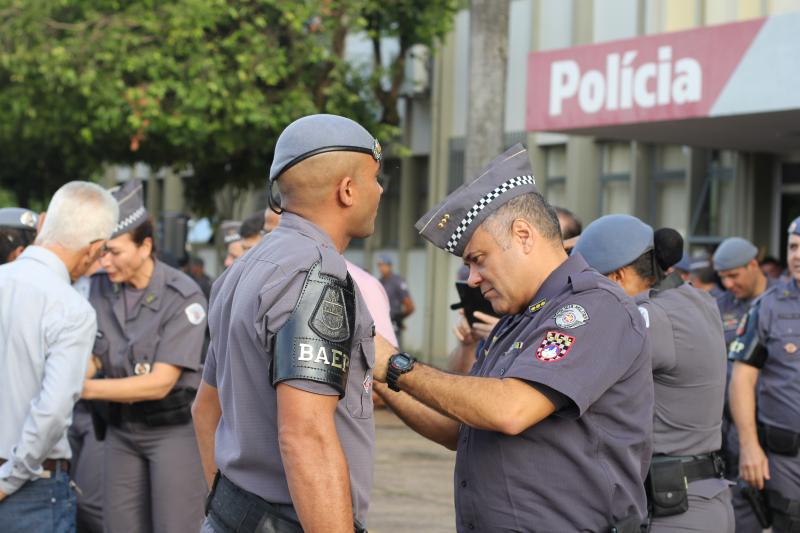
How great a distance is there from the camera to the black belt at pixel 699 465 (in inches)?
192

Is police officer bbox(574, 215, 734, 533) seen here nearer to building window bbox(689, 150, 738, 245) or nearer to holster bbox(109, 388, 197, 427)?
holster bbox(109, 388, 197, 427)

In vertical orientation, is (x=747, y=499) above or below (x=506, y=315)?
below

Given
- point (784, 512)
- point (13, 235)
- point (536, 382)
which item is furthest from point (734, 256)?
point (536, 382)

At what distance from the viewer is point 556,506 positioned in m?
3.54

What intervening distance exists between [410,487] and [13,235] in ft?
18.6

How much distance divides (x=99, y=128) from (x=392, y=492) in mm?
10786

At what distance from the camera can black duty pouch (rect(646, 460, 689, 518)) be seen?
478 centimetres

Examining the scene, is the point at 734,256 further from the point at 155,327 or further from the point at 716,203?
the point at 716,203

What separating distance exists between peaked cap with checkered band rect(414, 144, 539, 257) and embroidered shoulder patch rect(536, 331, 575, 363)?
38 centimetres

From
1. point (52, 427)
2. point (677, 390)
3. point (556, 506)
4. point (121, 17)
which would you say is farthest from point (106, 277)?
point (121, 17)

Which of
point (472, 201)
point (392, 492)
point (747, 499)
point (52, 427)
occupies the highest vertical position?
point (472, 201)

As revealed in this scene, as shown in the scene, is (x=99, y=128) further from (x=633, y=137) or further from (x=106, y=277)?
(x=106, y=277)

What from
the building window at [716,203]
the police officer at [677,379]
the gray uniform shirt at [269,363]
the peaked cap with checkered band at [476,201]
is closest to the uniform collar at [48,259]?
the gray uniform shirt at [269,363]

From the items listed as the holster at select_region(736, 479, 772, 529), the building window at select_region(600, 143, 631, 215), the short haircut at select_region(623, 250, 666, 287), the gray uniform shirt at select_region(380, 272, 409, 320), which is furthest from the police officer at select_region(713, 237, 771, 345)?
the gray uniform shirt at select_region(380, 272, 409, 320)
